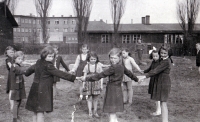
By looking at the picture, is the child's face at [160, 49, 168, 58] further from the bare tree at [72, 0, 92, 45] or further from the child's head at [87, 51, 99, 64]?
the bare tree at [72, 0, 92, 45]

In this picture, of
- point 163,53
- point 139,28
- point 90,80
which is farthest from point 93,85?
point 139,28

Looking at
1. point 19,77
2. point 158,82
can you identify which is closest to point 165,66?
point 158,82

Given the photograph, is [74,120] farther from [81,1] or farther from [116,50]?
[81,1]

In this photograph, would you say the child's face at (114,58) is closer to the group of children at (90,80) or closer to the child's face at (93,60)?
the group of children at (90,80)

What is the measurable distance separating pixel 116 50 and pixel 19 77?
7.28 feet

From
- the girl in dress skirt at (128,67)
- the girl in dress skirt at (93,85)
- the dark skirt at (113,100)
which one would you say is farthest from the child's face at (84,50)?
the dark skirt at (113,100)

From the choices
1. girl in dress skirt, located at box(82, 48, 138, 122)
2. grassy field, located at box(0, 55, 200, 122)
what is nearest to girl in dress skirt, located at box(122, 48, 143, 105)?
grassy field, located at box(0, 55, 200, 122)

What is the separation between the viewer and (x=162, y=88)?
492cm

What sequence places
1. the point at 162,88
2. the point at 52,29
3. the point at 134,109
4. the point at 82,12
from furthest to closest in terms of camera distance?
the point at 52,29
the point at 82,12
the point at 134,109
the point at 162,88

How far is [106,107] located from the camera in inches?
175

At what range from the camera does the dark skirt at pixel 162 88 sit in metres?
4.86

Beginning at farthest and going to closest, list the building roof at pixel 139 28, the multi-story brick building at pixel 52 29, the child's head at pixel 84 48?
1. the multi-story brick building at pixel 52 29
2. the building roof at pixel 139 28
3. the child's head at pixel 84 48

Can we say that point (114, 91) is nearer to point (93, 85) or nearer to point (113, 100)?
point (113, 100)

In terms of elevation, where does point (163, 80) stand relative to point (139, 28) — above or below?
below
